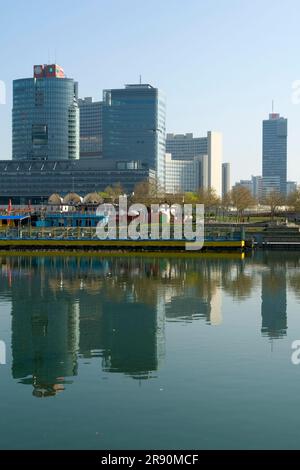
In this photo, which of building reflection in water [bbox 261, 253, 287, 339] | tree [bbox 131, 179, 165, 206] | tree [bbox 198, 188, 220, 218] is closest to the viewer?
building reflection in water [bbox 261, 253, 287, 339]

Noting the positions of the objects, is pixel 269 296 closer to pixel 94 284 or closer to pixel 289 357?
pixel 94 284

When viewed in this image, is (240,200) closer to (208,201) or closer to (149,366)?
(208,201)

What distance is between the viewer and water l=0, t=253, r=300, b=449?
1781 cm

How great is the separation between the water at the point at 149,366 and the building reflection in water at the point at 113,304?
0.11m

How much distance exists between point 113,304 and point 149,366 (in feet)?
47.8

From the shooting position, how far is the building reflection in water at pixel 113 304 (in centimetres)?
2531

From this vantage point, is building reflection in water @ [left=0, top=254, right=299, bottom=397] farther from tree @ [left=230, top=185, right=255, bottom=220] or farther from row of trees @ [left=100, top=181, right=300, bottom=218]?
tree @ [left=230, top=185, right=255, bottom=220]

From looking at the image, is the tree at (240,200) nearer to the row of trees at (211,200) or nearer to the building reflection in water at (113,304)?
the row of trees at (211,200)

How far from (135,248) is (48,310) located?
36.6 m

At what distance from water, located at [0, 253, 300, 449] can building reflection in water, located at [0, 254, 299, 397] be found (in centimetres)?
11

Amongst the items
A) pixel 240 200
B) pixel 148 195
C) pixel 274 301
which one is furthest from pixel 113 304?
pixel 240 200

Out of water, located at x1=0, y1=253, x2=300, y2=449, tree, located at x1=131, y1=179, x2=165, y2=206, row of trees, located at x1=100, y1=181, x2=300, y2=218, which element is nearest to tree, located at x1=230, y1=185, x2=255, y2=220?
row of trees, located at x1=100, y1=181, x2=300, y2=218

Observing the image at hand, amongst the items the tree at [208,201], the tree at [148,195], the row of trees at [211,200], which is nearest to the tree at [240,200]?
the row of trees at [211,200]
